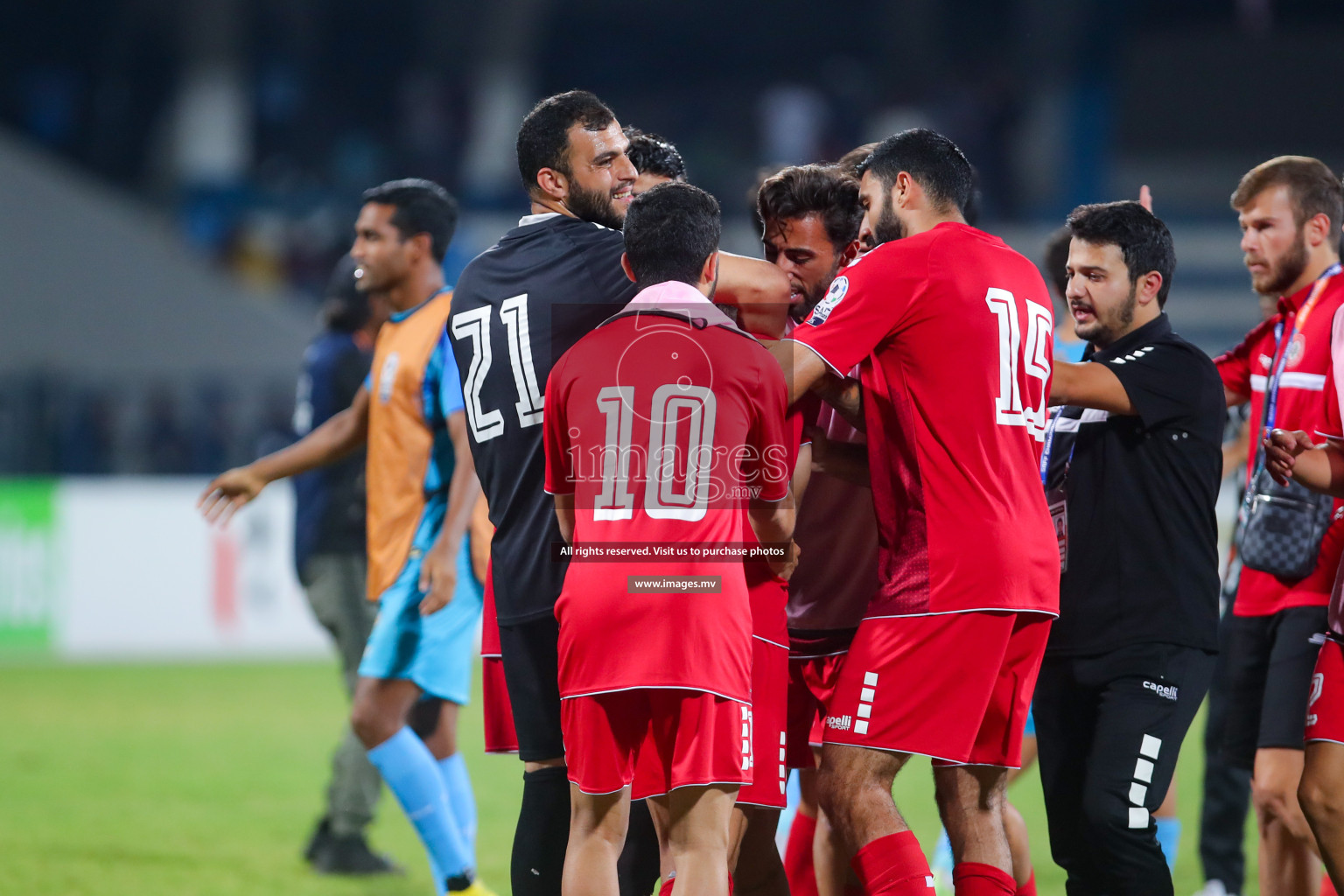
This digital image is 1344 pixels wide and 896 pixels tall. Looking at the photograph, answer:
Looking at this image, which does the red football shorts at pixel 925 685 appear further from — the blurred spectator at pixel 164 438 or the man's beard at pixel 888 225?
the blurred spectator at pixel 164 438

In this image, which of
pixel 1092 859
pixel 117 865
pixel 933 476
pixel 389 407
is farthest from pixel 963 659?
pixel 117 865

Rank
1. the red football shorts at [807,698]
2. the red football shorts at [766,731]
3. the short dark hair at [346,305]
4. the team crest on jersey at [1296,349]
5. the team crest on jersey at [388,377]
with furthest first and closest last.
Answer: the short dark hair at [346,305] → the team crest on jersey at [388,377] → the team crest on jersey at [1296,349] → the red football shorts at [807,698] → the red football shorts at [766,731]

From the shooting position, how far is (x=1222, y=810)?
5.29 m

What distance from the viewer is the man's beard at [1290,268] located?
458cm

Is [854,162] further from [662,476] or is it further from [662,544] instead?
[662,544]

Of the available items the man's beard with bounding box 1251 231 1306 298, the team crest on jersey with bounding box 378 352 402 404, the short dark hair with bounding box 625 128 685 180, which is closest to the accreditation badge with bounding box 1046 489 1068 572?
the man's beard with bounding box 1251 231 1306 298

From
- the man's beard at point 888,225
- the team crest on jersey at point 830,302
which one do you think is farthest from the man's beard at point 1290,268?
the team crest on jersey at point 830,302

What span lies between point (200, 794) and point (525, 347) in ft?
16.3

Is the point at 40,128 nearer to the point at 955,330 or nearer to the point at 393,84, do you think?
the point at 393,84

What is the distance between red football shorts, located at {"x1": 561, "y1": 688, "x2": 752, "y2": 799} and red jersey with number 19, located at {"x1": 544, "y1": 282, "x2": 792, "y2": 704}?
0.19 ft

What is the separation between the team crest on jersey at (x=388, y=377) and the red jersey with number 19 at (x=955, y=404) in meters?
2.26

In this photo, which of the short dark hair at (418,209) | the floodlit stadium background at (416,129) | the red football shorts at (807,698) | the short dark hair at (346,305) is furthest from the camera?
the floodlit stadium background at (416,129)

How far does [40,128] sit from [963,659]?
69.6 feet

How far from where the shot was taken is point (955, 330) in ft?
12.1
